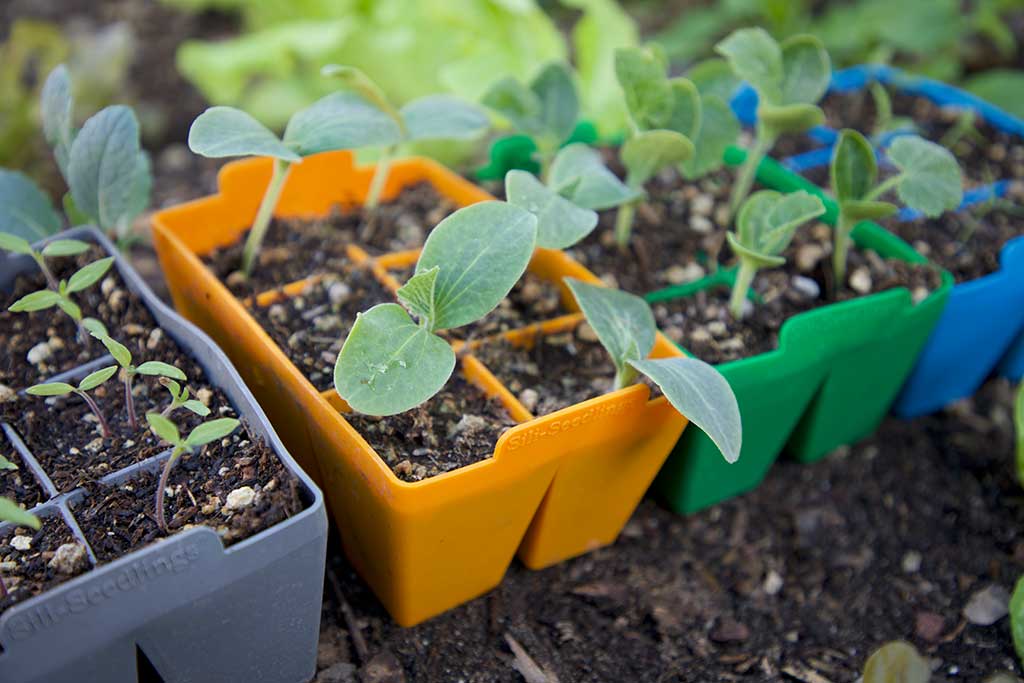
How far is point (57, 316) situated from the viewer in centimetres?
114

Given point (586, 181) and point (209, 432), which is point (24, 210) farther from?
point (586, 181)

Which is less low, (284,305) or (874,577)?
(284,305)

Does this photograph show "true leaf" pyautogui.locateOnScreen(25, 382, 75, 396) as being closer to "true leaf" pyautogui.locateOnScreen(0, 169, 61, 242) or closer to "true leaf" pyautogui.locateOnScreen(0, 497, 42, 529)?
"true leaf" pyautogui.locateOnScreen(0, 497, 42, 529)

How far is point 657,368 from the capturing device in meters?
0.99

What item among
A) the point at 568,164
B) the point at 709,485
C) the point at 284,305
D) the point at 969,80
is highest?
the point at 568,164

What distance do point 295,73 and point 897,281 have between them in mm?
1391

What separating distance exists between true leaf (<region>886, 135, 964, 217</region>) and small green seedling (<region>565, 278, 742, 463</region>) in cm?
41

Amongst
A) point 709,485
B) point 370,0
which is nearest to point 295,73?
point 370,0

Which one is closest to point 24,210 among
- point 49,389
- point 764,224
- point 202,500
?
point 49,389

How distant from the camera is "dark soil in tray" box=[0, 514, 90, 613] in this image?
822 millimetres

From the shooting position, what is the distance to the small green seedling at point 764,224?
45.7 inches

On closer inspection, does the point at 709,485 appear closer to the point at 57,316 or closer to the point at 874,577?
the point at 874,577

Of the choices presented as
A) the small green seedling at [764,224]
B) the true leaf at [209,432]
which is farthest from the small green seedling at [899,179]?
the true leaf at [209,432]

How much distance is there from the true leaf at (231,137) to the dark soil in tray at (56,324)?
0.77ft
